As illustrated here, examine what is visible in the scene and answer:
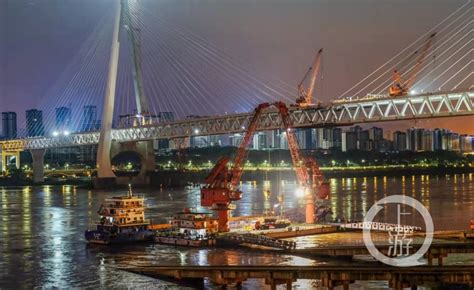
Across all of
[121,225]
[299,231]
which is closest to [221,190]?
[299,231]

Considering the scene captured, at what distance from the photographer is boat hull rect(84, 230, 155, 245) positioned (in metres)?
26.2

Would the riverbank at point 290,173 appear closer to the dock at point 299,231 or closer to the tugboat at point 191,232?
the tugboat at point 191,232

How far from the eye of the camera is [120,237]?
1038 inches

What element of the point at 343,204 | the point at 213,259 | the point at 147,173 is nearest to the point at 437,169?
Answer: the point at 147,173

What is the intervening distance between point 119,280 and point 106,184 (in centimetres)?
4436

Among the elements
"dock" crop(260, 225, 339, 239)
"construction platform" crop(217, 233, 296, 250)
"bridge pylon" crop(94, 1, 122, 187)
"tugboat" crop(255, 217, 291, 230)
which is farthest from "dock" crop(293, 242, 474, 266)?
"bridge pylon" crop(94, 1, 122, 187)

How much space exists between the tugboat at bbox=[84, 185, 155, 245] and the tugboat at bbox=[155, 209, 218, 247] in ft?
2.73

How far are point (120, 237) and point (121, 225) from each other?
2.24ft

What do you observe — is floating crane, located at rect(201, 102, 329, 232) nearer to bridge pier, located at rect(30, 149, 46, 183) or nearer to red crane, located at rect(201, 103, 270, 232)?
red crane, located at rect(201, 103, 270, 232)

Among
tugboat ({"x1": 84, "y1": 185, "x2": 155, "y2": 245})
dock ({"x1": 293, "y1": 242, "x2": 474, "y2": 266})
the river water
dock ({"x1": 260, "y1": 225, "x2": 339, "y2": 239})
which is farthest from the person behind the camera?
tugboat ({"x1": 84, "y1": 185, "x2": 155, "y2": 245})

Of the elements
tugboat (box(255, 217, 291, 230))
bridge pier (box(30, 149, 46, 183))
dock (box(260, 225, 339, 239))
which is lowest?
dock (box(260, 225, 339, 239))

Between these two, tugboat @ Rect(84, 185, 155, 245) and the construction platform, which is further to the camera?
tugboat @ Rect(84, 185, 155, 245)

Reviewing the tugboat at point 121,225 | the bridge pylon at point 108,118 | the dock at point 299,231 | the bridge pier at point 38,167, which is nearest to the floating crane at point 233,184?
the dock at point 299,231

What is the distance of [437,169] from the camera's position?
11044 centimetres
